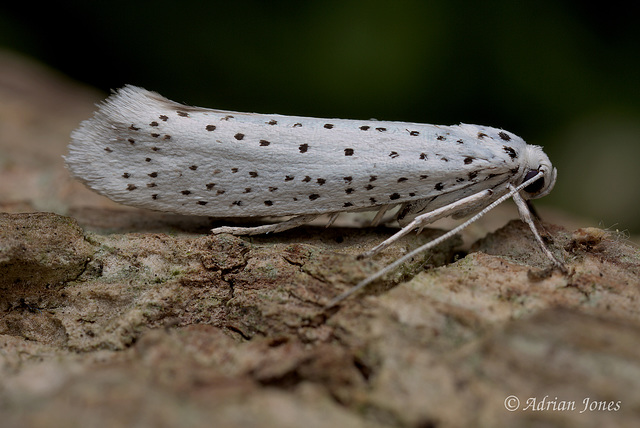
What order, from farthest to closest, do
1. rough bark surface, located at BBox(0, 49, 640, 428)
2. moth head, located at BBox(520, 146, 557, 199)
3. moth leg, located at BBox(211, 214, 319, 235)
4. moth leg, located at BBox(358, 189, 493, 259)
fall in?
moth head, located at BBox(520, 146, 557, 199), moth leg, located at BBox(211, 214, 319, 235), moth leg, located at BBox(358, 189, 493, 259), rough bark surface, located at BBox(0, 49, 640, 428)

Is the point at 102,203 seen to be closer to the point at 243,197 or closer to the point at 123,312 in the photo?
the point at 243,197

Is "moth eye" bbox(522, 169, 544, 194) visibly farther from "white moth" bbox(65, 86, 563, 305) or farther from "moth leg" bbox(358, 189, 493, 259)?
"moth leg" bbox(358, 189, 493, 259)

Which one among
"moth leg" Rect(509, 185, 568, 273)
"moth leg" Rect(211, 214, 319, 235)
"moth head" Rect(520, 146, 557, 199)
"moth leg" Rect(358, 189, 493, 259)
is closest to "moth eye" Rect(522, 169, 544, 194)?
"moth head" Rect(520, 146, 557, 199)

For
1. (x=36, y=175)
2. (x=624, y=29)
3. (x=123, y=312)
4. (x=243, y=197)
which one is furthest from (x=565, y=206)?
(x=36, y=175)

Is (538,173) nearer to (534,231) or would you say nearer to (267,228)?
(534,231)

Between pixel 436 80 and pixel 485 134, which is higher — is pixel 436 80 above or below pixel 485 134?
above

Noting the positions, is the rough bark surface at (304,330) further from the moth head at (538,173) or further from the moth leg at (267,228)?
the moth head at (538,173)

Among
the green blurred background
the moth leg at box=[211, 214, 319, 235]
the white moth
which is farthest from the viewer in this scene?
the green blurred background
